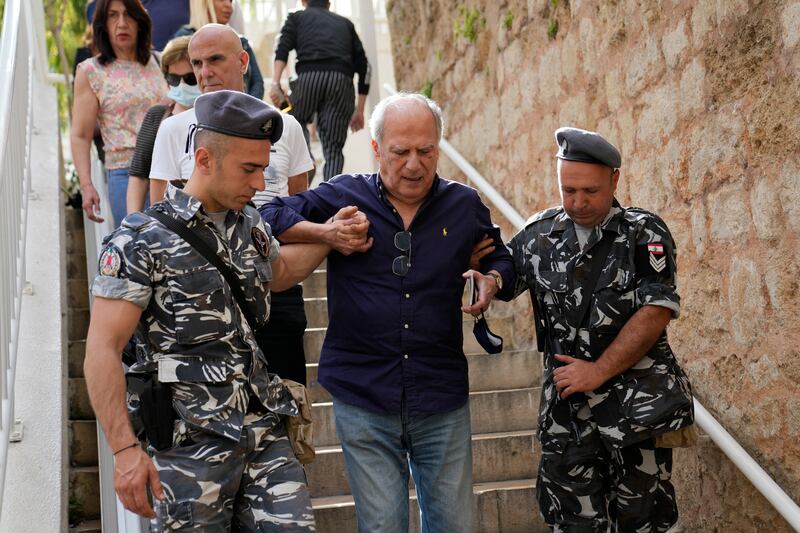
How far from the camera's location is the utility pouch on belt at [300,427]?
109 inches

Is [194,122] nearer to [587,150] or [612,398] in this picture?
[587,150]

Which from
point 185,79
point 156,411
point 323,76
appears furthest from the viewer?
point 323,76

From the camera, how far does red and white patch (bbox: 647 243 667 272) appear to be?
3.15 metres

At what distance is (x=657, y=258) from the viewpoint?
316 centimetres

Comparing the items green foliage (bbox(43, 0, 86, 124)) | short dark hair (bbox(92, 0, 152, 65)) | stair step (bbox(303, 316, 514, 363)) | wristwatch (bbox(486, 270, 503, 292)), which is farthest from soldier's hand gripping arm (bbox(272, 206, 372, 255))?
green foliage (bbox(43, 0, 86, 124))

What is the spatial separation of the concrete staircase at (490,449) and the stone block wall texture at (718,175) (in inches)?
27.5

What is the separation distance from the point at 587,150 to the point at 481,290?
0.56 metres

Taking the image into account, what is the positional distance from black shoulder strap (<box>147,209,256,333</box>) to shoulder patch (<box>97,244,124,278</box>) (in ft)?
0.49

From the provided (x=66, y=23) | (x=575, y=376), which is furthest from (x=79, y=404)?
(x=66, y=23)

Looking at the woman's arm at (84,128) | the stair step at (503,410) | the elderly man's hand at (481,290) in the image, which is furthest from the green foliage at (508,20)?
the elderly man's hand at (481,290)

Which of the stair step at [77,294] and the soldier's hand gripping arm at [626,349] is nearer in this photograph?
the soldier's hand gripping arm at [626,349]

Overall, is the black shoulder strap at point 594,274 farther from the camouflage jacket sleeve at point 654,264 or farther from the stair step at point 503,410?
the stair step at point 503,410

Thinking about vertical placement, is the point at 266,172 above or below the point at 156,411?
above

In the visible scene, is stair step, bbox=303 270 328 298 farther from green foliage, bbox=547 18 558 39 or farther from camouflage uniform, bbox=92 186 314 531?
camouflage uniform, bbox=92 186 314 531
